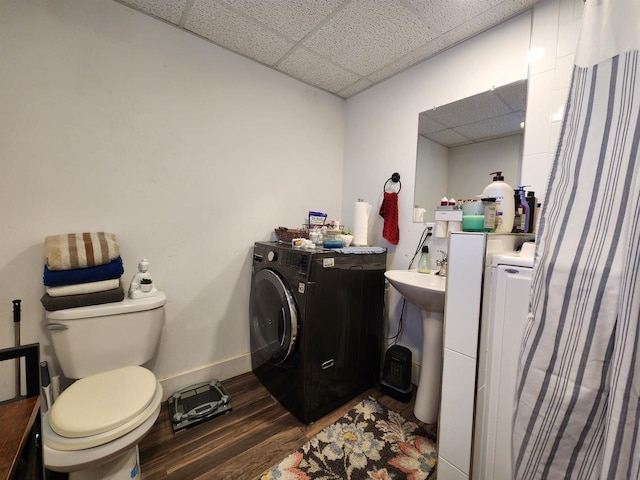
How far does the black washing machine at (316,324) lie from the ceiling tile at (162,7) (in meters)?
1.46

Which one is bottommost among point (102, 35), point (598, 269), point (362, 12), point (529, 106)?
point (598, 269)

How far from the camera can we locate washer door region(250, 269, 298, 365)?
1.47 meters

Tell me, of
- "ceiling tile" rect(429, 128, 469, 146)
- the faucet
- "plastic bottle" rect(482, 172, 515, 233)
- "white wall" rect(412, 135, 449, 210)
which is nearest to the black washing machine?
the faucet

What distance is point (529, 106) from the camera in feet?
4.63

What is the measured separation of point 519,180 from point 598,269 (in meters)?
1.04

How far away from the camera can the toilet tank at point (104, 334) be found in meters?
1.17

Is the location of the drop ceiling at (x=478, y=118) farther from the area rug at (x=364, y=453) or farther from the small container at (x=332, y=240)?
the area rug at (x=364, y=453)

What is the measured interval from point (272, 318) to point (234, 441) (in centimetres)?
66

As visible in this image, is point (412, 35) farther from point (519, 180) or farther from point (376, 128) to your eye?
point (519, 180)

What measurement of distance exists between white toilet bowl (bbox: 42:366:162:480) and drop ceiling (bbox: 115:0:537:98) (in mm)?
1961

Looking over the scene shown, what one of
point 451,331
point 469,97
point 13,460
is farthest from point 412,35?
point 13,460

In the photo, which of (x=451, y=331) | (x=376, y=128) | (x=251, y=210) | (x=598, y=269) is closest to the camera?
(x=598, y=269)

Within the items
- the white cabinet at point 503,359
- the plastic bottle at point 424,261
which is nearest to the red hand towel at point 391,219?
the plastic bottle at point 424,261

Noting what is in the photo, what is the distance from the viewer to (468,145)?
174 centimetres
